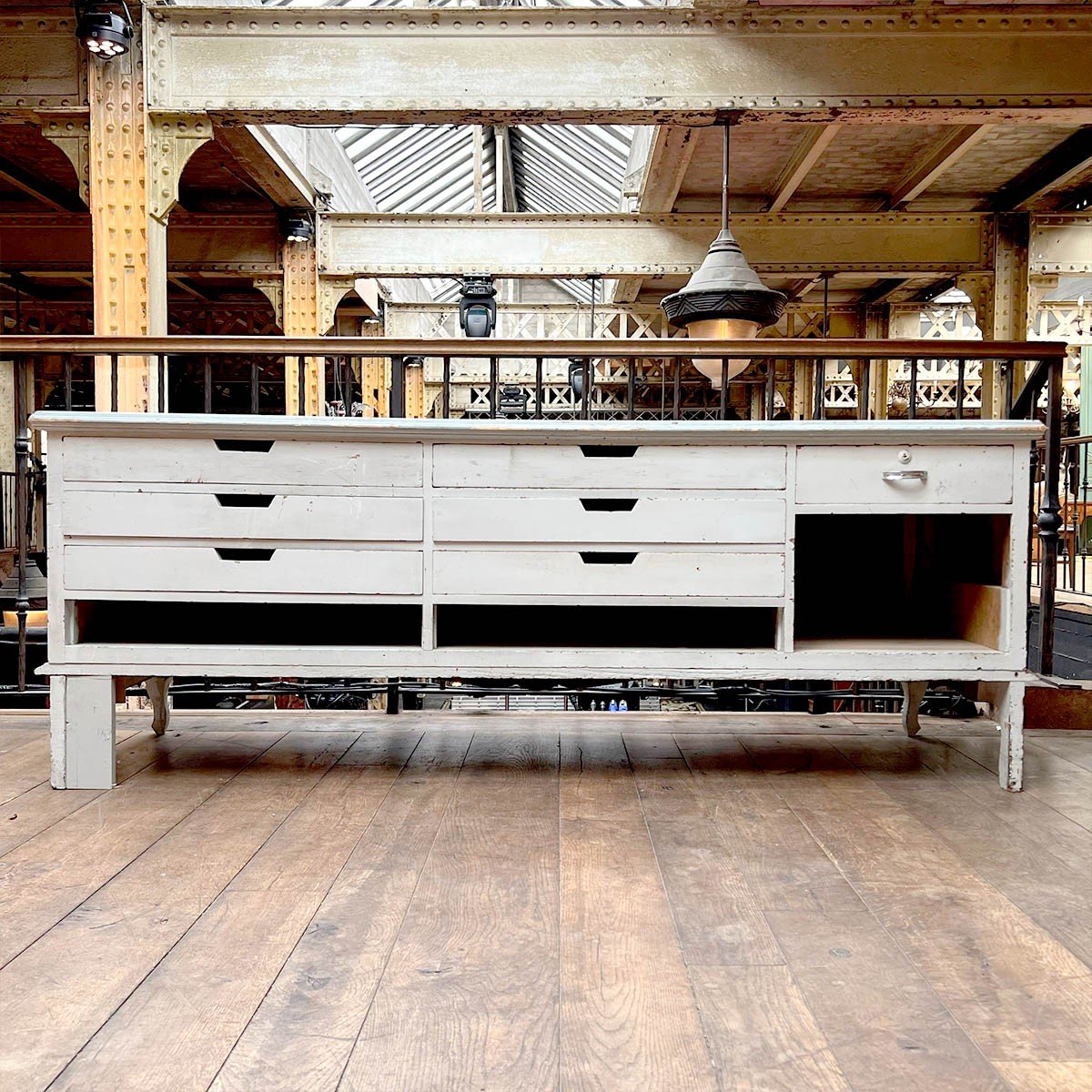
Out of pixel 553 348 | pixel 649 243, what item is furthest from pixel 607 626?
pixel 649 243

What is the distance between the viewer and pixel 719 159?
23.7 ft

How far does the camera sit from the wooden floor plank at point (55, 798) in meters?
1.90

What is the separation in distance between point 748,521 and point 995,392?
20.3 feet

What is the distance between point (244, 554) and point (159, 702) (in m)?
0.71

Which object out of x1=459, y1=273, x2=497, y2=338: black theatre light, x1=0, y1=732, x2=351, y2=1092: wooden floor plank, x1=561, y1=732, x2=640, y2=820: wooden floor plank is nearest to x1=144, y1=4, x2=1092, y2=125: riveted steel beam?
x1=459, y1=273, x2=497, y2=338: black theatre light

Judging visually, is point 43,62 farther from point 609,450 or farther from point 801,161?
point 801,161

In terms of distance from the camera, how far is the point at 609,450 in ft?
8.05

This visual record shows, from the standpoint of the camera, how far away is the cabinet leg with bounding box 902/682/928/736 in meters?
2.73

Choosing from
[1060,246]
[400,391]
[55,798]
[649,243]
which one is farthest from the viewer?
[400,391]

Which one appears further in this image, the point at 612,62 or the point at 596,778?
the point at 612,62

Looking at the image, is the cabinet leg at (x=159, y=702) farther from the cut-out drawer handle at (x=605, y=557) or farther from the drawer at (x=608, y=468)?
the cut-out drawer handle at (x=605, y=557)

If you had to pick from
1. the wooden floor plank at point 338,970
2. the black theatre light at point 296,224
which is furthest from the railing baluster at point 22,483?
the black theatre light at point 296,224

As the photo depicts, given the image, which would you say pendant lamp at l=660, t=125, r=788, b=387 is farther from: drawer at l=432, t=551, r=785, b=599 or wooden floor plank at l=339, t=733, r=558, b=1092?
wooden floor plank at l=339, t=733, r=558, b=1092

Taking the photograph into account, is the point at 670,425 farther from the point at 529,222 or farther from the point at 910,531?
the point at 529,222
